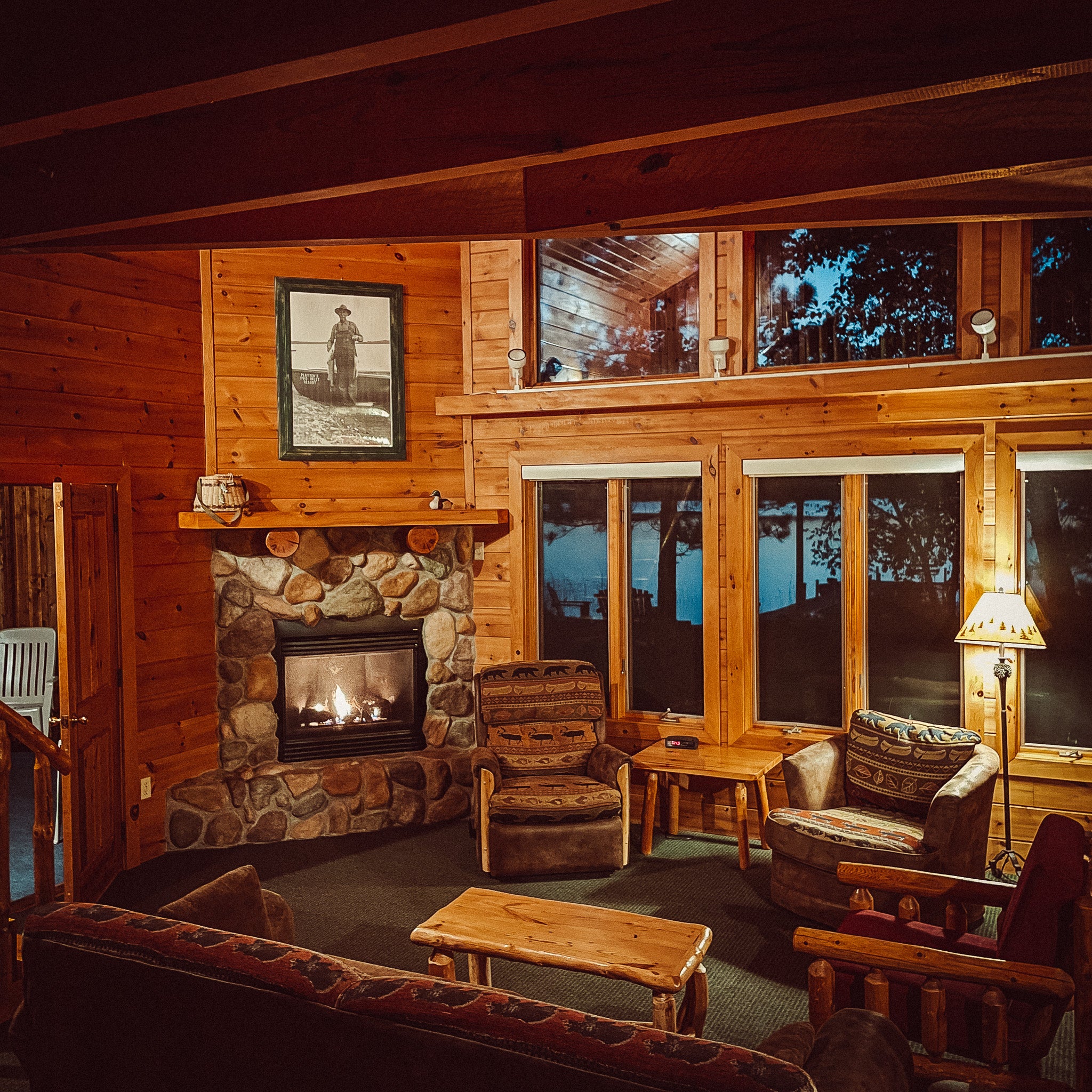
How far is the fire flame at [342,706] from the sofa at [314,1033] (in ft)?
11.0

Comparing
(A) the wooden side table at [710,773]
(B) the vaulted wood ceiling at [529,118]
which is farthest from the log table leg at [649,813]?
(B) the vaulted wood ceiling at [529,118]

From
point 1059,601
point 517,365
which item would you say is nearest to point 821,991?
point 1059,601

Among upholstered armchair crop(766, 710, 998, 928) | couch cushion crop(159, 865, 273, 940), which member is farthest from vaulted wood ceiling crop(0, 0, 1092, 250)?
upholstered armchair crop(766, 710, 998, 928)

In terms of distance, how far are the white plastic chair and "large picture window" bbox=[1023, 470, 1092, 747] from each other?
575cm

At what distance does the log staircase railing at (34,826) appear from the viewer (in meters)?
3.35

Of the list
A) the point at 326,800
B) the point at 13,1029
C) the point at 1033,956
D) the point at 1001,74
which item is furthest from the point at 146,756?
the point at 1001,74

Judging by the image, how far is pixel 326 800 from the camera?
17.9ft

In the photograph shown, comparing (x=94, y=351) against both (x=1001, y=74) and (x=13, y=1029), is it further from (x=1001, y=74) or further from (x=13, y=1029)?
(x=1001, y=74)

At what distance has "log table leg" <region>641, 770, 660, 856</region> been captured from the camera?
5008mm

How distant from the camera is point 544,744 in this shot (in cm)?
520

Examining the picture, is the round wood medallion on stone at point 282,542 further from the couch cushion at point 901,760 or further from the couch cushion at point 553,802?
the couch cushion at point 901,760

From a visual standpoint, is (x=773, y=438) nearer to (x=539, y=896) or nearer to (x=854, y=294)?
(x=854, y=294)

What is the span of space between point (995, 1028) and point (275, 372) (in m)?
4.67

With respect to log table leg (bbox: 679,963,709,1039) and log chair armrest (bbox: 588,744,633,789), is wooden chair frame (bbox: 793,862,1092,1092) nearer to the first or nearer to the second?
log table leg (bbox: 679,963,709,1039)
